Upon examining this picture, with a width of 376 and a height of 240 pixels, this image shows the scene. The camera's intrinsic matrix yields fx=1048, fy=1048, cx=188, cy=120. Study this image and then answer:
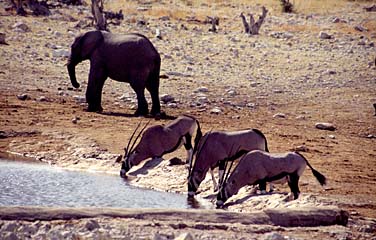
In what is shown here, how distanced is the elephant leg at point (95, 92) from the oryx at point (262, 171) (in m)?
6.72

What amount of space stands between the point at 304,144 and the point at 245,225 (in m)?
6.60

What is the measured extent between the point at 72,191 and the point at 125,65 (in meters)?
5.67

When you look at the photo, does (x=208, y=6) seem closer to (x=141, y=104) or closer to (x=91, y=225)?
(x=141, y=104)

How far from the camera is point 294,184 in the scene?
1181 centimetres

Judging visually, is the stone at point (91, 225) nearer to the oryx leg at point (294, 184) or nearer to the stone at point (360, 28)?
the oryx leg at point (294, 184)

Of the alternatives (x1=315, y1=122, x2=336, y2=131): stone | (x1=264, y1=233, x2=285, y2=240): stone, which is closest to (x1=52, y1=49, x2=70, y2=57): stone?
(x1=315, y1=122, x2=336, y2=131): stone

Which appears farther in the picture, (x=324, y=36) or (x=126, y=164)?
(x=324, y=36)

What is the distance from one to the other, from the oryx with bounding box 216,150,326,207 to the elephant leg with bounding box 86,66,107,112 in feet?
22.0

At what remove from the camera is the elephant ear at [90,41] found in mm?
18797

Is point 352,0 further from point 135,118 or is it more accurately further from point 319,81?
point 135,118

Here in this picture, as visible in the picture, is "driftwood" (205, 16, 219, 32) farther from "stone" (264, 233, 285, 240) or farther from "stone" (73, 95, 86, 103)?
"stone" (264, 233, 285, 240)

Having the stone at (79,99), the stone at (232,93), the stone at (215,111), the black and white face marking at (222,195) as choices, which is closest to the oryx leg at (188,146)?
the black and white face marking at (222,195)

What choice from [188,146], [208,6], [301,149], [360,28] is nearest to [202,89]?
[301,149]

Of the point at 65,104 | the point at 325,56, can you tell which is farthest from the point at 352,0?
the point at 65,104
